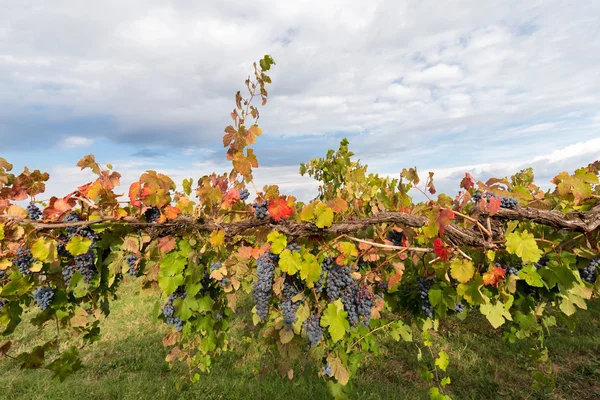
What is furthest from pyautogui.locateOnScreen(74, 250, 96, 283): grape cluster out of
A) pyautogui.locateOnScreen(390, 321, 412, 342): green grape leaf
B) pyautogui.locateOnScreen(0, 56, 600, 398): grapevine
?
pyautogui.locateOnScreen(390, 321, 412, 342): green grape leaf

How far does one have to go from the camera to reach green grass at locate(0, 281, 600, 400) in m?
4.10

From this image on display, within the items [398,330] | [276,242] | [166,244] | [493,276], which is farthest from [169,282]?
[398,330]

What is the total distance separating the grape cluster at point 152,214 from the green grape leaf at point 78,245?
0.34 meters

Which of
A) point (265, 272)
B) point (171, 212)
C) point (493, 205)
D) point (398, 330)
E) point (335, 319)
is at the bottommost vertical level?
point (398, 330)

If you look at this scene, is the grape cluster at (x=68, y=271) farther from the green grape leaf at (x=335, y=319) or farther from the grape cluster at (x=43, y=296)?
the green grape leaf at (x=335, y=319)

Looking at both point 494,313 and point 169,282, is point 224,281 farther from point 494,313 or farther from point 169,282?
point 494,313

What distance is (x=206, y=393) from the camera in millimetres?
Result: 4062

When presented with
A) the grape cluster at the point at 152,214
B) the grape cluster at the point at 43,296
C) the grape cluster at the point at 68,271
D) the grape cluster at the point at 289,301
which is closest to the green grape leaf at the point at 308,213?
the grape cluster at the point at 289,301

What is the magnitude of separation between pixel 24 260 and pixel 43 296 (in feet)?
1.14

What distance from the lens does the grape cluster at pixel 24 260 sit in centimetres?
219

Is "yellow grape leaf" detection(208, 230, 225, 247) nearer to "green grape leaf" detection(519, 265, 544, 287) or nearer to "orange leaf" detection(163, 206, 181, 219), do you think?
"orange leaf" detection(163, 206, 181, 219)

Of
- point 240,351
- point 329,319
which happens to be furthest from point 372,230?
point 240,351

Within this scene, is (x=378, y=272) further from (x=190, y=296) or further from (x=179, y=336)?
(x=179, y=336)

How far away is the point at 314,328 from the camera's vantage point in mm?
2369
